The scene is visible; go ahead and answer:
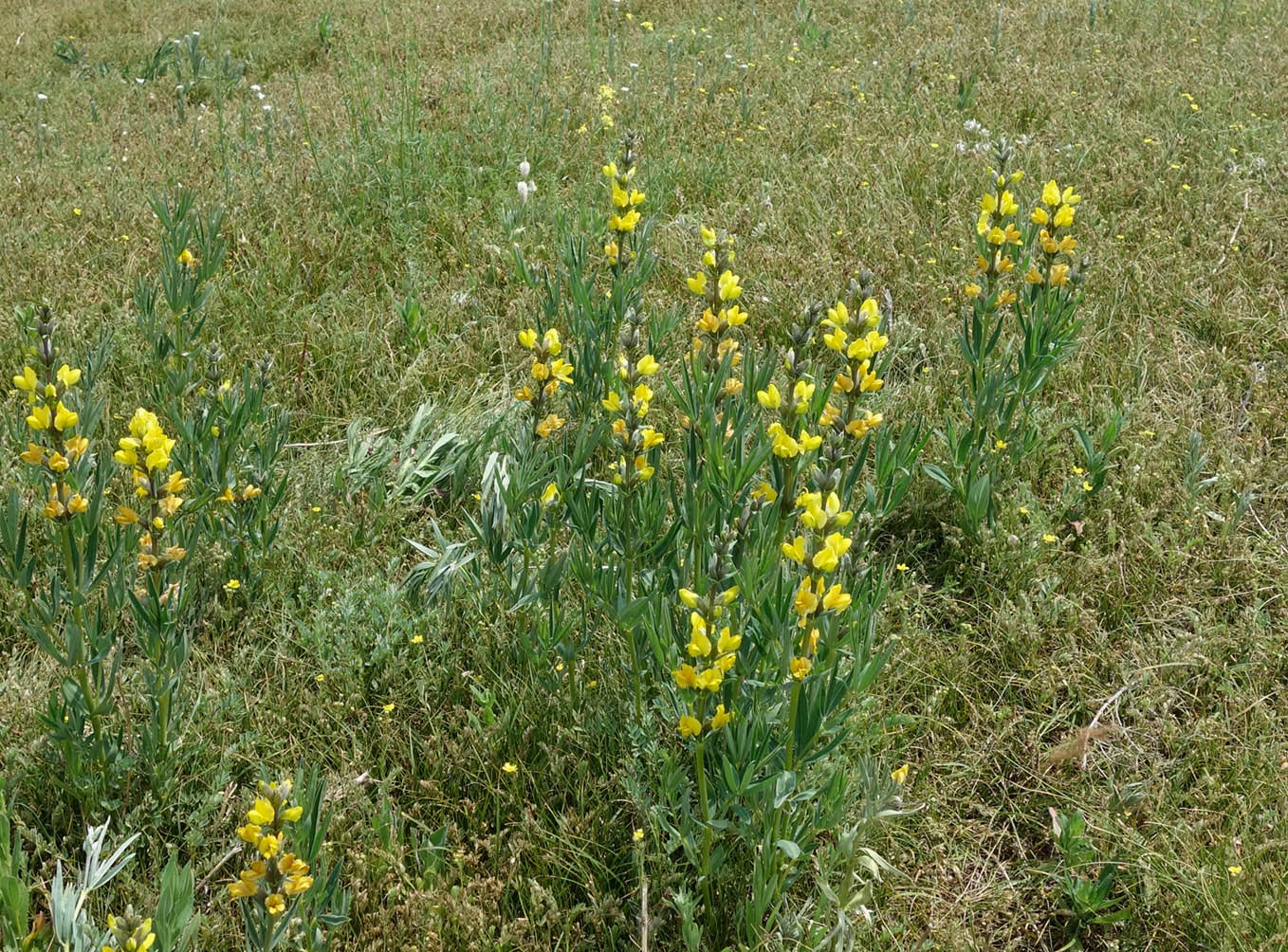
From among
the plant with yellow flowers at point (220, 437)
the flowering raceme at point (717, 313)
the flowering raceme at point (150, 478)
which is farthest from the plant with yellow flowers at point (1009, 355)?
the flowering raceme at point (150, 478)

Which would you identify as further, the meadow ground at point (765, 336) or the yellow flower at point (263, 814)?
the meadow ground at point (765, 336)

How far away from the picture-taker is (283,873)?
1.69 m

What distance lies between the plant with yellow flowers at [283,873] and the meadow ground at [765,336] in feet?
1.00

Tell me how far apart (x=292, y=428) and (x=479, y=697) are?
61.6 inches

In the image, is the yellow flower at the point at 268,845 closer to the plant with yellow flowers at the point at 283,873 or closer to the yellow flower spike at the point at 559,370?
the plant with yellow flowers at the point at 283,873

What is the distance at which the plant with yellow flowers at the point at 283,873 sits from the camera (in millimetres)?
1638

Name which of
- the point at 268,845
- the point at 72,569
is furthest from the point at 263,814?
the point at 72,569

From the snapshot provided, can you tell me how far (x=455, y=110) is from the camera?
19.1ft

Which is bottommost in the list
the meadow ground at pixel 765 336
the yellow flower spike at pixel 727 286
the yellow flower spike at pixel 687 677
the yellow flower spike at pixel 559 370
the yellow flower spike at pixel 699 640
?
the meadow ground at pixel 765 336

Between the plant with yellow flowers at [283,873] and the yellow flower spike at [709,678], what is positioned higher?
the yellow flower spike at [709,678]

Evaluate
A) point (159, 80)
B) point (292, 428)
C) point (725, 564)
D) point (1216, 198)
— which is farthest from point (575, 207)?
point (159, 80)

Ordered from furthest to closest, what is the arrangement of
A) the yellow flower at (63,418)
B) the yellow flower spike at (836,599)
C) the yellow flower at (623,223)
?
the yellow flower at (623,223), the yellow flower at (63,418), the yellow flower spike at (836,599)

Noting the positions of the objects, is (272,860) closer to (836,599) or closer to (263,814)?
(263,814)

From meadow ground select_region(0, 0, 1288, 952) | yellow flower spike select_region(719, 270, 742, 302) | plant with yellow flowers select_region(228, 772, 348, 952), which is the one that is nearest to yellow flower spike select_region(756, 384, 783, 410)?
yellow flower spike select_region(719, 270, 742, 302)
